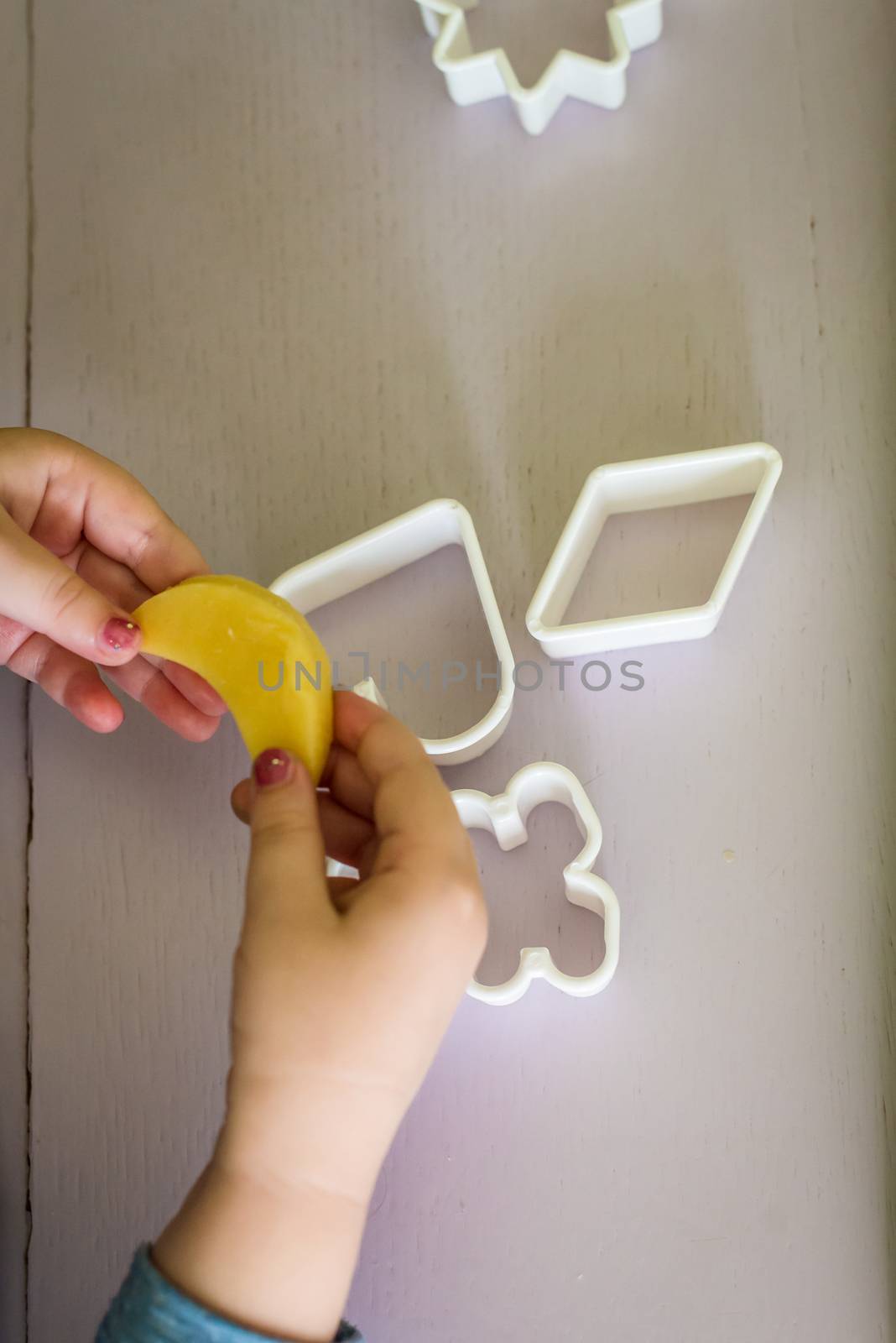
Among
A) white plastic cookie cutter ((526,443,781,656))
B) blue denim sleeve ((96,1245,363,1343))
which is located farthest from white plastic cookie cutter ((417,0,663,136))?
blue denim sleeve ((96,1245,363,1343))

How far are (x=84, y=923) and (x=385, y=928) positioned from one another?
32 cm

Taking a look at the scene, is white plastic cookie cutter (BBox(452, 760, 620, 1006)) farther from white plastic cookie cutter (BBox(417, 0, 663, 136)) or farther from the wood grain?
white plastic cookie cutter (BBox(417, 0, 663, 136))

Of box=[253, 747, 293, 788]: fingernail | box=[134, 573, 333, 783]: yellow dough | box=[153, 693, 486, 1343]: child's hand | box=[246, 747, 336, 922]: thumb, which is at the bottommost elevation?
box=[153, 693, 486, 1343]: child's hand

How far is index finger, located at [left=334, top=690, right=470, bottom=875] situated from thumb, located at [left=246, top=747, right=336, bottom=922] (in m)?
0.03

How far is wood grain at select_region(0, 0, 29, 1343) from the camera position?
0.67 m

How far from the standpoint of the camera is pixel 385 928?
0.47m

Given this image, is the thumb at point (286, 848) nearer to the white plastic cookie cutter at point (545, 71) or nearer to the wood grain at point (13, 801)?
the wood grain at point (13, 801)

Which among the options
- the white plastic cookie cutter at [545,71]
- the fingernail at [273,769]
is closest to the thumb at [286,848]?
the fingernail at [273,769]

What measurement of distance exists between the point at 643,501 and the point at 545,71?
1.02 feet

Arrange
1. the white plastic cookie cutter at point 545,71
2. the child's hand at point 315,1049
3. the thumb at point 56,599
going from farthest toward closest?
the white plastic cookie cutter at point 545,71 → the thumb at point 56,599 → the child's hand at point 315,1049

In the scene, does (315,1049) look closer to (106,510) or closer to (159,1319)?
(159,1319)

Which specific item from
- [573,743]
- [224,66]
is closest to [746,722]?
[573,743]

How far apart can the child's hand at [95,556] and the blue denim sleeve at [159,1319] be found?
30 centimetres

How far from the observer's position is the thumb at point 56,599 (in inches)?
23.4
